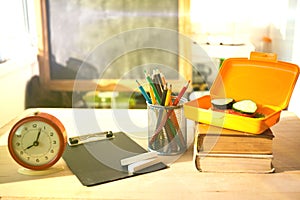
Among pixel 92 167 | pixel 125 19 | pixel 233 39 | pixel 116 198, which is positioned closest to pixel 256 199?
pixel 116 198

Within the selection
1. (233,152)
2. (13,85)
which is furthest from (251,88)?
(13,85)

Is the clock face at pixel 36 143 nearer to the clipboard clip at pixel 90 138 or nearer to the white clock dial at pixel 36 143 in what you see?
the white clock dial at pixel 36 143

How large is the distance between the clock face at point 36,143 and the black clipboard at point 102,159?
60 millimetres

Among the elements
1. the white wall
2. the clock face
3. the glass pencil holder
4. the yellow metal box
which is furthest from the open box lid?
the white wall

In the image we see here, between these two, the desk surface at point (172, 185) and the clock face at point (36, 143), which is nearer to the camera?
the desk surface at point (172, 185)

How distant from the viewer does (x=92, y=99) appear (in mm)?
2246

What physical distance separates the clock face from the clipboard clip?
0.49 feet

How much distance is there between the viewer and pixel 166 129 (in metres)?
0.98

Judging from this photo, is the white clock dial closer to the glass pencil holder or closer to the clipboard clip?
the clipboard clip

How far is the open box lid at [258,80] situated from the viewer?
98cm

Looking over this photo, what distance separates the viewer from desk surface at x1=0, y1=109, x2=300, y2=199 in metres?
0.77

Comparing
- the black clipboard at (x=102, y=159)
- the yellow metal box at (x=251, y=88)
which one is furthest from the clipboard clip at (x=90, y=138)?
the yellow metal box at (x=251, y=88)

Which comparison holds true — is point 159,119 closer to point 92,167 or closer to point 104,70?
point 92,167

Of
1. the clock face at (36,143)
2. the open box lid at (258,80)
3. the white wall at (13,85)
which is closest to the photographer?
the clock face at (36,143)
